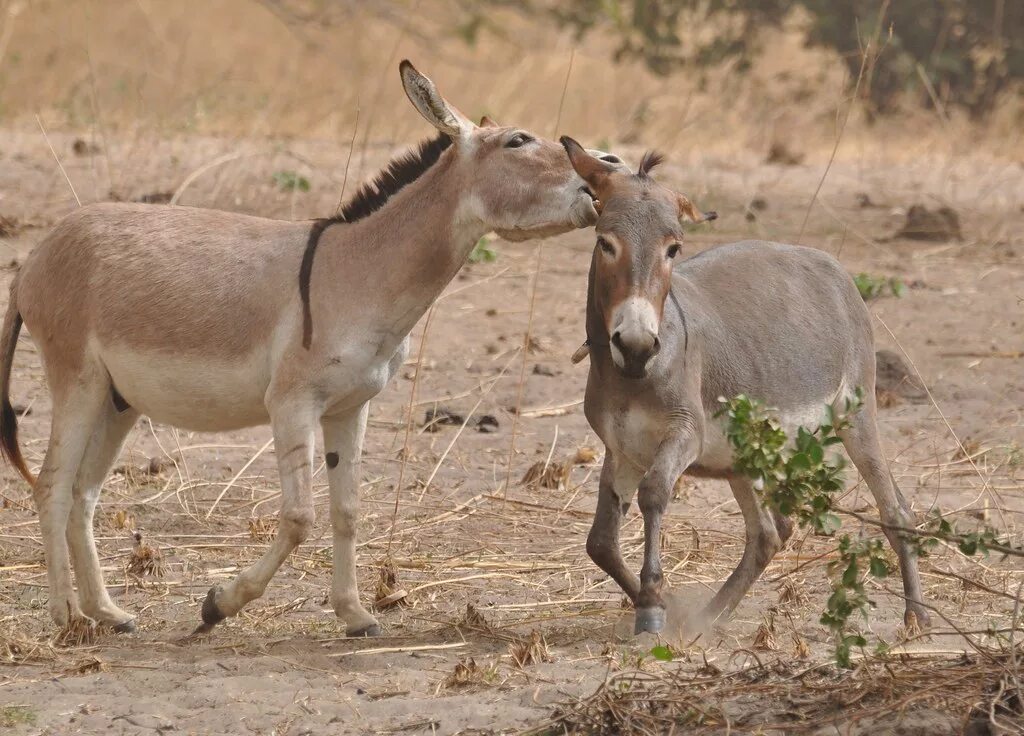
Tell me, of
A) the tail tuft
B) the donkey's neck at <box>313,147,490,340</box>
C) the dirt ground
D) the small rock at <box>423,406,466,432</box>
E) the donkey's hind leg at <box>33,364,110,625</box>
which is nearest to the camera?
the dirt ground

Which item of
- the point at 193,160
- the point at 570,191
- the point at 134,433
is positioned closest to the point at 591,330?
the point at 570,191

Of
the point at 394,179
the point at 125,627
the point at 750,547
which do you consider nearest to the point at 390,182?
the point at 394,179

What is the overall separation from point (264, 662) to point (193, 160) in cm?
688

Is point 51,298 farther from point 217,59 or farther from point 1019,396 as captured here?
point 217,59

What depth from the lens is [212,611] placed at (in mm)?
4898

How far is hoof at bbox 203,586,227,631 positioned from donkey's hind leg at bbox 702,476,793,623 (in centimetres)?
172

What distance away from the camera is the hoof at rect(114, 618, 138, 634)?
5145 millimetres

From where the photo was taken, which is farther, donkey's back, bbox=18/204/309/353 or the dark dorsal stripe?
the dark dorsal stripe

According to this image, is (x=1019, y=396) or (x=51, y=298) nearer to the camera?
(x=51, y=298)

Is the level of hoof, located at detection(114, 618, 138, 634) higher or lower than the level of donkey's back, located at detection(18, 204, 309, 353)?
lower

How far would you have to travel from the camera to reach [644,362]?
15.1 ft

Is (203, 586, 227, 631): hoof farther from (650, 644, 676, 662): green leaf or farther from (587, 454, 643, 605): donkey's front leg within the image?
(650, 644, 676, 662): green leaf

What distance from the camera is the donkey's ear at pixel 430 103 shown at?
481 cm

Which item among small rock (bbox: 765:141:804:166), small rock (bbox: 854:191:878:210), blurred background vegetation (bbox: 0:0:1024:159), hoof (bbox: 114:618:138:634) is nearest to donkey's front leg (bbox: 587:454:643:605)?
hoof (bbox: 114:618:138:634)
